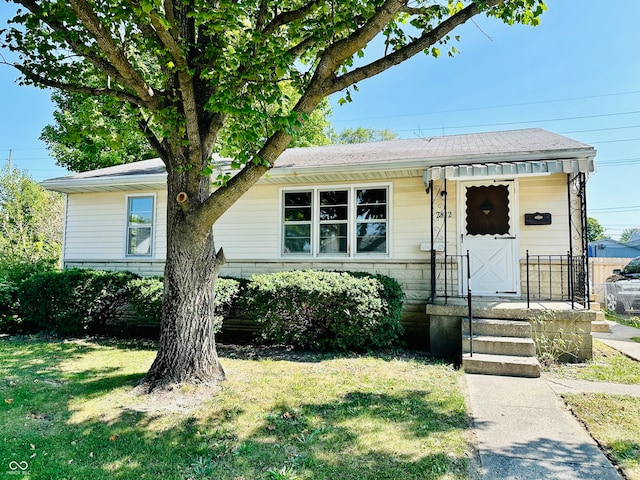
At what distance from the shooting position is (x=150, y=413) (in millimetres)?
3820

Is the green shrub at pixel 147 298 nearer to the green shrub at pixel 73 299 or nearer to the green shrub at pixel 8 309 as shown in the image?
the green shrub at pixel 73 299

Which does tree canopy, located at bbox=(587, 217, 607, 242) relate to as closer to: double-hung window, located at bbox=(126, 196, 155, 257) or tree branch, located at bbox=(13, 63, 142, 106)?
double-hung window, located at bbox=(126, 196, 155, 257)

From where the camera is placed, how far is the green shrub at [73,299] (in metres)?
7.68

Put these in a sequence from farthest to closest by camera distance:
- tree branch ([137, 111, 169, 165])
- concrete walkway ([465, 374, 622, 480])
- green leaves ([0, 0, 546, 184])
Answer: tree branch ([137, 111, 169, 165]) → green leaves ([0, 0, 546, 184]) → concrete walkway ([465, 374, 622, 480])

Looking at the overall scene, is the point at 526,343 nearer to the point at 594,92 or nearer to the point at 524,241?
the point at 524,241

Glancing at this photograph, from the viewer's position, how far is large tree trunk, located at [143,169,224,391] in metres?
4.38

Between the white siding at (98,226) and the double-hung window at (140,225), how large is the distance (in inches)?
5.6

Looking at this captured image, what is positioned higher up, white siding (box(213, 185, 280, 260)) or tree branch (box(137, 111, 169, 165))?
tree branch (box(137, 111, 169, 165))

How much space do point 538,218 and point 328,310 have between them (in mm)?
4255

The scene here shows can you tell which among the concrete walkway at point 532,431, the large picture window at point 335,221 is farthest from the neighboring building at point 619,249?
the concrete walkway at point 532,431

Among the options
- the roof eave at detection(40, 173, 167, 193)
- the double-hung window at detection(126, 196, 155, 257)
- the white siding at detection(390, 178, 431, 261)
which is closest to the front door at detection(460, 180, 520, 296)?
the white siding at detection(390, 178, 431, 261)

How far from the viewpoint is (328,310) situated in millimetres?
6062

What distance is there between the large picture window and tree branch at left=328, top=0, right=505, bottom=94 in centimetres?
395

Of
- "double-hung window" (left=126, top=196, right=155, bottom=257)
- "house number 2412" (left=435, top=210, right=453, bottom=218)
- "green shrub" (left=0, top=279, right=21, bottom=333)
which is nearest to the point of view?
"house number 2412" (left=435, top=210, right=453, bottom=218)
